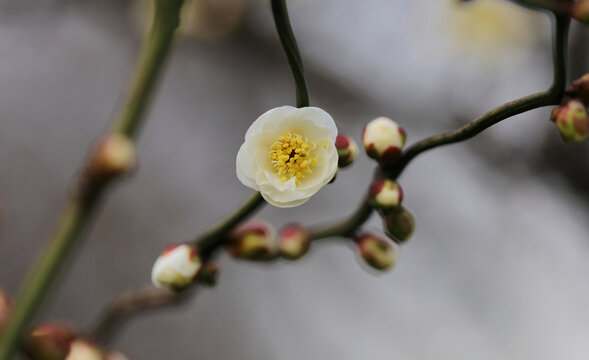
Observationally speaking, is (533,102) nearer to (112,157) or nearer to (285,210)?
(112,157)

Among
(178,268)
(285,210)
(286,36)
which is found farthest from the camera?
(285,210)

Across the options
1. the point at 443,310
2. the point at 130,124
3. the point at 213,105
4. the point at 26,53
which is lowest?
the point at 443,310

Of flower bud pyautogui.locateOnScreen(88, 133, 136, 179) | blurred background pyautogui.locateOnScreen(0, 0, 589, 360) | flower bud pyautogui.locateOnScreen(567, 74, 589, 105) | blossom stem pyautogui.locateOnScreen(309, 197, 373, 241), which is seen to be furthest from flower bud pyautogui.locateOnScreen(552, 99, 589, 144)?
blurred background pyautogui.locateOnScreen(0, 0, 589, 360)

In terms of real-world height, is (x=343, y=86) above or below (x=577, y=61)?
below

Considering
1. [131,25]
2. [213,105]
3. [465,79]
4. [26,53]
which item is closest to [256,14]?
[131,25]

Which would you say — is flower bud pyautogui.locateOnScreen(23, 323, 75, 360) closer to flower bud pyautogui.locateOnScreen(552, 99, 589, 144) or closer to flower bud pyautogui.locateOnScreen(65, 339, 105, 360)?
flower bud pyautogui.locateOnScreen(65, 339, 105, 360)

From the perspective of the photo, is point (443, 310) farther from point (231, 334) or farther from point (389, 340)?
point (231, 334)

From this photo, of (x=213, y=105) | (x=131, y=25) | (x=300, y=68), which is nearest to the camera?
(x=300, y=68)

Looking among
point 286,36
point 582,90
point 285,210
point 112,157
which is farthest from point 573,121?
point 285,210
